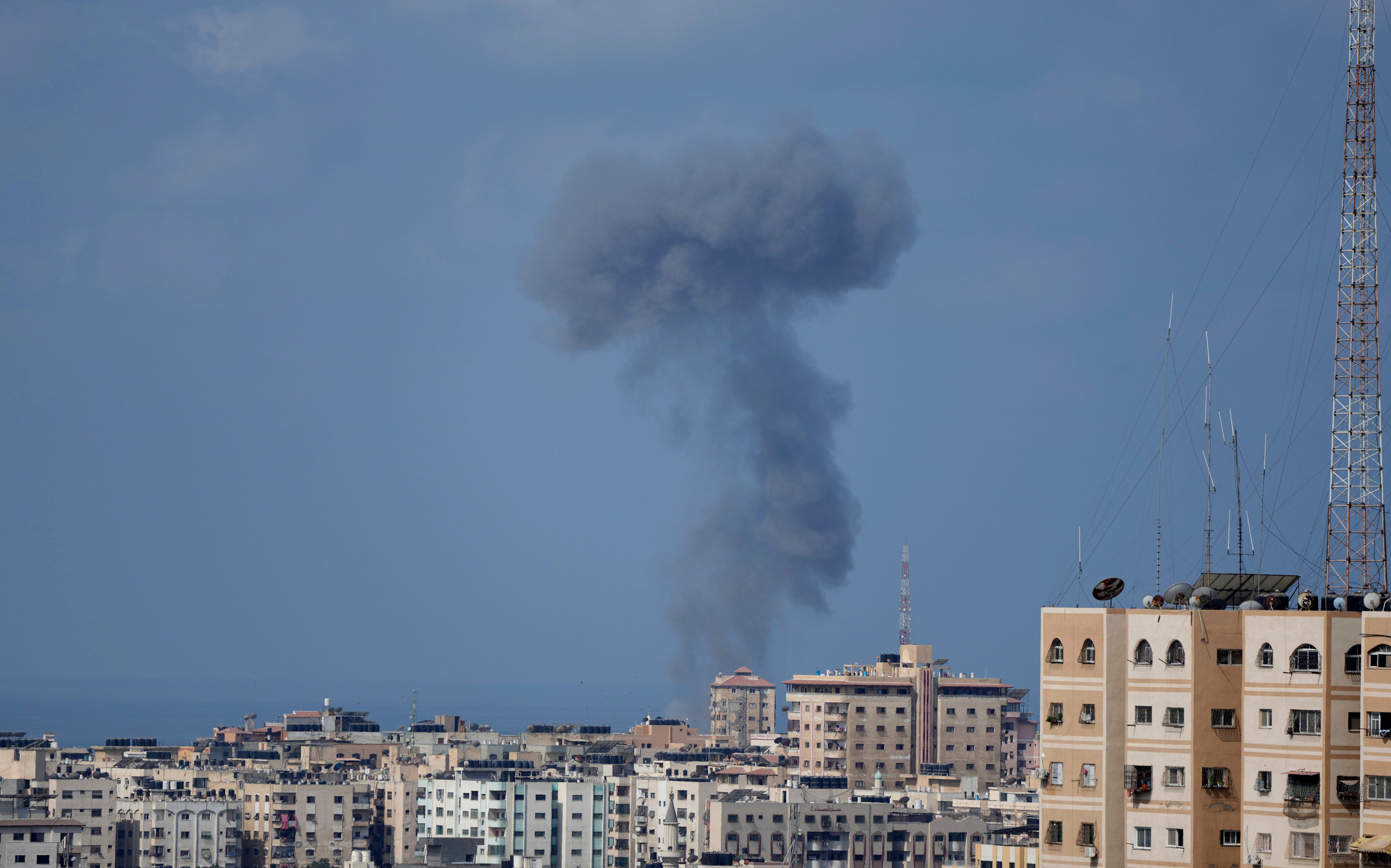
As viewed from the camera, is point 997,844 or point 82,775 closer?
point 997,844

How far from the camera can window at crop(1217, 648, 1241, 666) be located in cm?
3809

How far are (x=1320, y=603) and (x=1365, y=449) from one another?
495cm

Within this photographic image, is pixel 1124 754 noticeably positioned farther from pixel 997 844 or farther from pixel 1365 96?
pixel 997 844

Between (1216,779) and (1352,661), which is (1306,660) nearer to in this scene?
(1352,661)

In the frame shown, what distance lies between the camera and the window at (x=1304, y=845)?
36656 millimetres

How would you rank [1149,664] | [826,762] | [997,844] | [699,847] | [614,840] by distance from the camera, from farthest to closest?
[826,762] < [614,840] < [699,847] < [997,844] < [1149,664]

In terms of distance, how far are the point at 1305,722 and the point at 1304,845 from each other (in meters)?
2.18

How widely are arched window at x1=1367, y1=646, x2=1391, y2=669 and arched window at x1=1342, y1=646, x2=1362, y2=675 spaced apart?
333 millimetres

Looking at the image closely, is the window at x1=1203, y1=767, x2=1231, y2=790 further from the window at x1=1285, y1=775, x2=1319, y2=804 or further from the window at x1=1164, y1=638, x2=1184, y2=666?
the window at x1=1164, y1=638, x2=1184, y2=666

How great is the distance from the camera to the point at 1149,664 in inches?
1538

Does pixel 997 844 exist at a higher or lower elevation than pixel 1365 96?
lower

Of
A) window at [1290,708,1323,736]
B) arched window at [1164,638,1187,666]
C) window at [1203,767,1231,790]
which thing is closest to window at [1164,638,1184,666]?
arched window at [1164,638,1187,666]

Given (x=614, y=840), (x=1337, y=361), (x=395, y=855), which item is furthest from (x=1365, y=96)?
(x=395, y=855)

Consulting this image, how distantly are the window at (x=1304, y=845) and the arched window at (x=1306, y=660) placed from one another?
2884 millimetres
